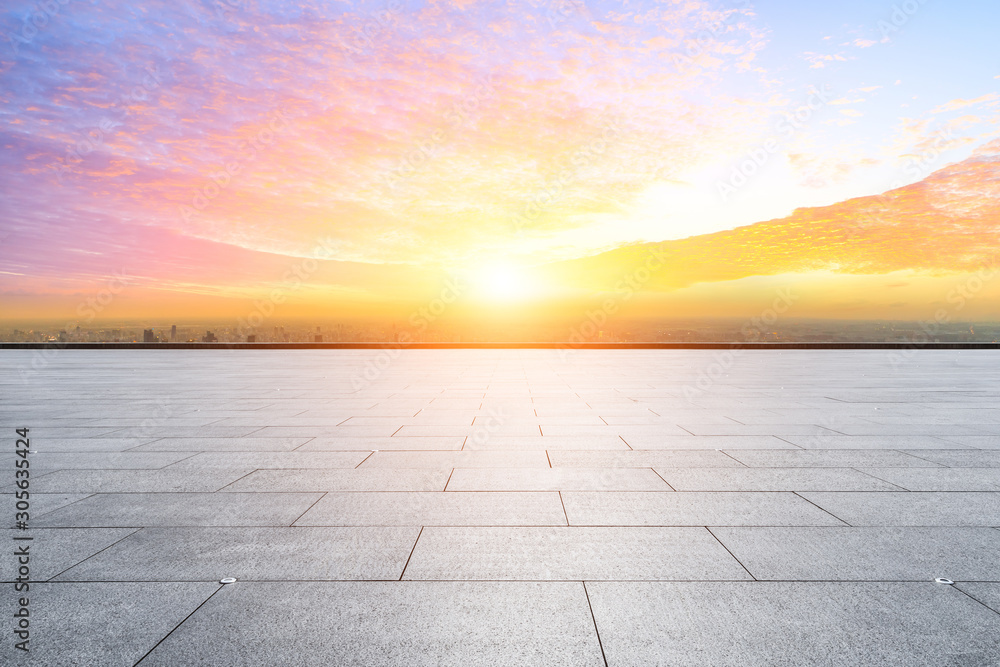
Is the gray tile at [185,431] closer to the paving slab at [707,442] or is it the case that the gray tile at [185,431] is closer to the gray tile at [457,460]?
the gray tile at [457,460]

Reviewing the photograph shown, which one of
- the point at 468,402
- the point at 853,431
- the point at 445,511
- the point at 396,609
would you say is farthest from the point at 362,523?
the point at 853,431

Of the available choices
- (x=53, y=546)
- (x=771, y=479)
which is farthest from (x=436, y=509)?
(x=771, y=479)

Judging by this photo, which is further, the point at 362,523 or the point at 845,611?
the point at 362,523

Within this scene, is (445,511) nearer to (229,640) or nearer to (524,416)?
(229,640)

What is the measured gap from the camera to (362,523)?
4965 millimetres

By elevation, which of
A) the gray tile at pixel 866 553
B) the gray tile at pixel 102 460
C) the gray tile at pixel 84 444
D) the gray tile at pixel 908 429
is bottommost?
the gray tile at pixel 866 553

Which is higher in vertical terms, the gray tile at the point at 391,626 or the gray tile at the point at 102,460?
the gray tile at the point at 102,460

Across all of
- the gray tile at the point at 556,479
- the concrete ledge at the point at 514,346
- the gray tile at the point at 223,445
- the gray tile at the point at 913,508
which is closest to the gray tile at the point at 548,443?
the gray tile at the point at 556,479

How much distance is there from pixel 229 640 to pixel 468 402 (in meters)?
8.53

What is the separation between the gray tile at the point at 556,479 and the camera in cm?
593

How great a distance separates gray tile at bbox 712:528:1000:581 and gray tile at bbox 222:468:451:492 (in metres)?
3.03

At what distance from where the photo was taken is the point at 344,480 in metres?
6.23

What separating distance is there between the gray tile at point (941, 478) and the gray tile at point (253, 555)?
17.6ft

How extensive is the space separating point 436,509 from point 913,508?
4565 mm
